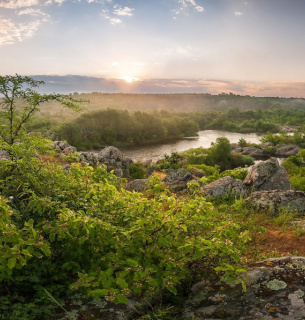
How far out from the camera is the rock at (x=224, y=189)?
13.5 meters

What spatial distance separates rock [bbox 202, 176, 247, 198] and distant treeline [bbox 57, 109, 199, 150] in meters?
57.5

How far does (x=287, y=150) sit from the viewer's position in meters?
70.4

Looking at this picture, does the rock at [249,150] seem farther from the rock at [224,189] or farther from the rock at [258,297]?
the rock at [258,297]

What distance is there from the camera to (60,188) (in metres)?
5.25

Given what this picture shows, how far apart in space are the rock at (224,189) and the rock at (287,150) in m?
60.7

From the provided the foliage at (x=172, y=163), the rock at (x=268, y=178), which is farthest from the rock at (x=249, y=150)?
the rock at (x=268, y=178)

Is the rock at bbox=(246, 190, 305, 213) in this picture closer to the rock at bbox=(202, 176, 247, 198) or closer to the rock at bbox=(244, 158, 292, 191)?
the rock at bbox=(202, 176, 247, 198)

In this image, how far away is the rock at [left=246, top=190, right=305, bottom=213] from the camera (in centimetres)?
1134

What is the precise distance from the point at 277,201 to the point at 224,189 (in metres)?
2.79

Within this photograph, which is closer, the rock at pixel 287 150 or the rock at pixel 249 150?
the rock at pixel 249 150

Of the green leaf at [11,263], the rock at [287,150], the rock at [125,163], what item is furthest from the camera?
the rock at [287,150]

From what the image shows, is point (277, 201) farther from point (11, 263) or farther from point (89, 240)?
point (11, 263)

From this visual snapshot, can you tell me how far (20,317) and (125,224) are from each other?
1.91 metres

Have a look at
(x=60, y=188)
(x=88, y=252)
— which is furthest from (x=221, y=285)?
(x=60, y=188)
